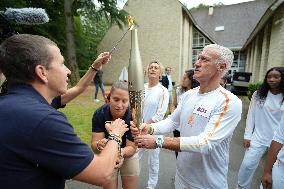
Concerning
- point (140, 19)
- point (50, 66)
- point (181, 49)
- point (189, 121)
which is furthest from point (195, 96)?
point (140, 19)

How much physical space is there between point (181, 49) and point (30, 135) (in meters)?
24.2

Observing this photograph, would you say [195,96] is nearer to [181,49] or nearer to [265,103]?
[265,103]

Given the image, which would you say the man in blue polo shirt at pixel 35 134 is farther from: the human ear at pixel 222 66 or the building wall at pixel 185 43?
the building wall at pixel 185 43

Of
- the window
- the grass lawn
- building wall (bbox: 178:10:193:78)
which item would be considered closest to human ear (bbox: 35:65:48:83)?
the grass lawn

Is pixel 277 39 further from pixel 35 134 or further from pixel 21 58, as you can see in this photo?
pixel 35 134

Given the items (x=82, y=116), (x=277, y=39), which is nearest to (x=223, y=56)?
(x=82, y=116)

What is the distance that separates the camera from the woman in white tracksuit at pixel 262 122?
4410mm

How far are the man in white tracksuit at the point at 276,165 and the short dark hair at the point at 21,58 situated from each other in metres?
2.28

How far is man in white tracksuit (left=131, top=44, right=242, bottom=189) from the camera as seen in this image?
2.58 m

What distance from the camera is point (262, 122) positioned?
4.54 m

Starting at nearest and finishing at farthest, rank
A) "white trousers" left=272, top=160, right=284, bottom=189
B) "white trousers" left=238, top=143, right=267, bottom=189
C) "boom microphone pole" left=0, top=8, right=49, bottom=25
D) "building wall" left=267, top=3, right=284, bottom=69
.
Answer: "boom microphone pole" left=0, top=8, right=49, bottom=25, "white trousers" left=272, top=160, right=284, bottom=189, "white trousers" left=238, top=143, right=267, bottom=189, "building wall" left=267, top=3, right=284, bottom=69

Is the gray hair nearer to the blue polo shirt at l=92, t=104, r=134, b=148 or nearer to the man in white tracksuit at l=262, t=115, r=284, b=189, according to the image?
the man in white tracksuit at l=262, t=115, r=284, b=189

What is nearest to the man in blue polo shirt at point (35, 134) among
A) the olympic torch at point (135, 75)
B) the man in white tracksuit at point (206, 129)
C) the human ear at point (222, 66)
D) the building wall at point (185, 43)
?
the olympic torch at point (135, 75)

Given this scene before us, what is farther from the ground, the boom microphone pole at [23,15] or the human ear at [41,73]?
the boom microphone pole at [23,15]
